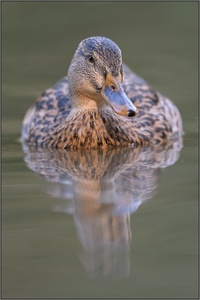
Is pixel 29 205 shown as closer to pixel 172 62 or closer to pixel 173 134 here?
pixel 173 134

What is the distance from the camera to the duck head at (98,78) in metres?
8.35

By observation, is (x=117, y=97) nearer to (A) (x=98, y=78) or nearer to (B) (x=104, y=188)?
(A) (x=98, y=78)

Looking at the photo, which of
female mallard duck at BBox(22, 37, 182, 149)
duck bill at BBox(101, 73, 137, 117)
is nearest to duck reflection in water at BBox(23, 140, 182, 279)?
female mallard duck at BBox(22, 37, 182, 149)

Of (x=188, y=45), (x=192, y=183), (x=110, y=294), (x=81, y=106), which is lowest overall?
(x=110, y=294)

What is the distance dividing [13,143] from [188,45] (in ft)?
12.9

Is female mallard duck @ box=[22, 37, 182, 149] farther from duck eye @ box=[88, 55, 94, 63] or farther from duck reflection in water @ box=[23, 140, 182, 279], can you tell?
duck reflection in water @ box=[23, 140, 182, 279]

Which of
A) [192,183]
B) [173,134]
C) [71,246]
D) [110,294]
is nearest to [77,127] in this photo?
[173,134]

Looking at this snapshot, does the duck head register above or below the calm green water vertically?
above

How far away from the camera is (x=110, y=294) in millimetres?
5562

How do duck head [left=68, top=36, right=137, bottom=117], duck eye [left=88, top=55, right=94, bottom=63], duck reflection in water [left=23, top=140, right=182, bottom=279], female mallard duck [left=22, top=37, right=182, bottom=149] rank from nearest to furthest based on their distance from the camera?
duck reflection in water [left=23, top=140, right=182, bottom=279] → duck head [left=68, top=36, right=137, bottom=117] → female mallard duck [left=22, top=37, right=182, bottom=149] → duck eye [left=88, top=55, right=94, bottom=63]

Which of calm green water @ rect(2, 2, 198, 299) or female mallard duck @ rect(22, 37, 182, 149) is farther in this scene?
female mallard duck @ rect(22, 37, 182, 149)

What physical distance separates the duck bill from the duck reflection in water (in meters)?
0.50

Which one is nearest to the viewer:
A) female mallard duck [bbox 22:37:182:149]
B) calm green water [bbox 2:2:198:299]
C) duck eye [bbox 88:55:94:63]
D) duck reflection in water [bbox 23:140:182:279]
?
calm green water [bbox 2:2:198:299]

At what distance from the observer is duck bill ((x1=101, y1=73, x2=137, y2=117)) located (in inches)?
323
